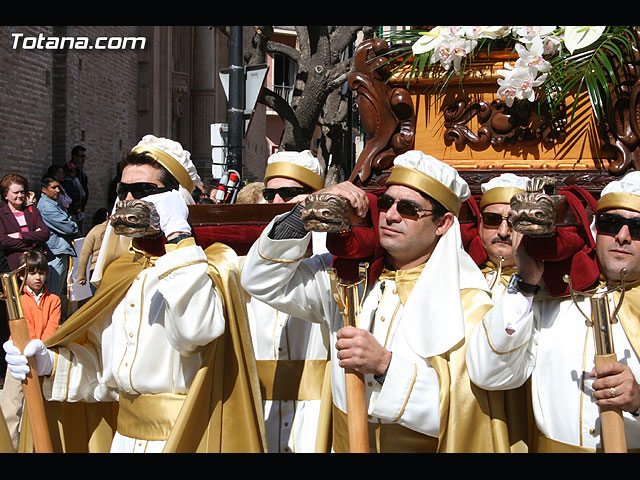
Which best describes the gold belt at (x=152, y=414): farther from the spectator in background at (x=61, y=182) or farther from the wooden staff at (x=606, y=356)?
the spectator in background at (x=61, y=182)

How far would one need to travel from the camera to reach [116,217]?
11.1 ft

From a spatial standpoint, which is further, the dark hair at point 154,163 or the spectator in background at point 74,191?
the spectator in background at point 74,191

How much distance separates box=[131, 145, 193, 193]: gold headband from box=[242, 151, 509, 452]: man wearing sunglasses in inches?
31.2

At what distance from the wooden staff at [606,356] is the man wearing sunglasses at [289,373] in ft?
4.80

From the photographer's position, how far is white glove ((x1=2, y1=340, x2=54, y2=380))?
3627 millimetres

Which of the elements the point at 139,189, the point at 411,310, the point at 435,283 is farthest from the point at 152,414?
the point at 435,283

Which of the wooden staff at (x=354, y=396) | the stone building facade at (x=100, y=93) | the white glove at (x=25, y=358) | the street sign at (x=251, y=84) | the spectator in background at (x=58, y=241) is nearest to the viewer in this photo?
the wooden staff at (x=354, y=396)

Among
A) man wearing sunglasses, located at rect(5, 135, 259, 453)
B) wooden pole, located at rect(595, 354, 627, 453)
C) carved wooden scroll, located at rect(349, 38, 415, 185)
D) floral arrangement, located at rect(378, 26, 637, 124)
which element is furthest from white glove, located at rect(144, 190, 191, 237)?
wooden pole, located at rect(595, 354, 627, 453)

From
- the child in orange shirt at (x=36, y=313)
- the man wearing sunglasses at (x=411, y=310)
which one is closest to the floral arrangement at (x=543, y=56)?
the man wearing sunglasses at (x=411, y=310)

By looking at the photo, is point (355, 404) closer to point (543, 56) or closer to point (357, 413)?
point (357, 413)

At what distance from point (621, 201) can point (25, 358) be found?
2616 mm

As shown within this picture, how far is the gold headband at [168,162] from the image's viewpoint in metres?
3.85

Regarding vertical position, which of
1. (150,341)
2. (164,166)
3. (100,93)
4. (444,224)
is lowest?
(150,341)

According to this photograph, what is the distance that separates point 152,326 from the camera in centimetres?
359
